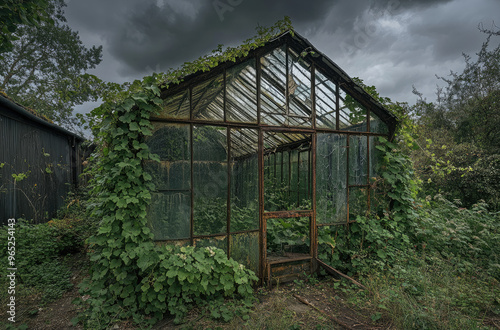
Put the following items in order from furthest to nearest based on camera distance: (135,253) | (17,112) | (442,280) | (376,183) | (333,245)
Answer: (17,112), (376,183), (333,245), (442,280), (135,253)

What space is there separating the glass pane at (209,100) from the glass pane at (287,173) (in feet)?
9.08

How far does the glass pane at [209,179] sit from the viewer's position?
4.64 m

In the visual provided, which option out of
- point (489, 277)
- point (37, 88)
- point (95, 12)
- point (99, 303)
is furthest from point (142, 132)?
point (37, 88)

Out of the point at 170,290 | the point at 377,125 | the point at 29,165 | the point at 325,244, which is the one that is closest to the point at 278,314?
the point at 170,290

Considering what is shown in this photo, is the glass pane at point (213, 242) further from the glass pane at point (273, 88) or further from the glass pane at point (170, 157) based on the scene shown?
the glass pane at point (273, 88)

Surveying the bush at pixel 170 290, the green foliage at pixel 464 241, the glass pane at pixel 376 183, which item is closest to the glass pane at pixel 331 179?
the glass pane at pixel 376 183

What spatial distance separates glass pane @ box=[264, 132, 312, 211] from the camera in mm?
7598

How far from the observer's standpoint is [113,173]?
4078 millimetres

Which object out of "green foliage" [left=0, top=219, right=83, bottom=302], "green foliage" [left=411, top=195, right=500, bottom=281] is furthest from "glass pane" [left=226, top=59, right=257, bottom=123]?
"green foliage" [left=411, top=195, right=500, bottom=281]

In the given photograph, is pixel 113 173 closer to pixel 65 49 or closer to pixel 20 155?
pixel 20 155

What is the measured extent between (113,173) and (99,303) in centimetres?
196

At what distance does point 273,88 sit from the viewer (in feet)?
17.9

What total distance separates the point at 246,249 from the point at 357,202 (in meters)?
Answer: 2.96

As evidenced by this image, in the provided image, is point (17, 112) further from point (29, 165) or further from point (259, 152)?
point (259, 152)
